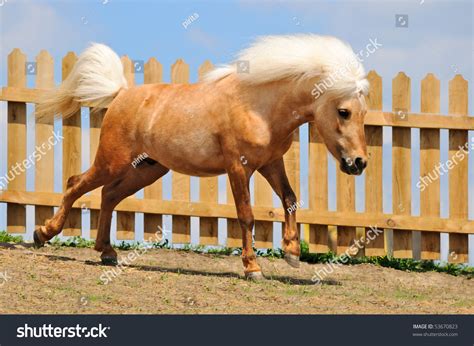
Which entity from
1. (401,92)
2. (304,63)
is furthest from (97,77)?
(401,92)

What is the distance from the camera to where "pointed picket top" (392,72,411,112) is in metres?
9.79

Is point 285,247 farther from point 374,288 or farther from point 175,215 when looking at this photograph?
point 175,215

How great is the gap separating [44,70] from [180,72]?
5.49 ft

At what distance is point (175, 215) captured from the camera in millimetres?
9938

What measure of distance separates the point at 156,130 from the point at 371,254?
333cm

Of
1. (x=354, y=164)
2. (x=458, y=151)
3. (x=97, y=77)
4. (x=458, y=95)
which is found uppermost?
(x=97, y=77)

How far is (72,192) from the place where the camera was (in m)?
8.53

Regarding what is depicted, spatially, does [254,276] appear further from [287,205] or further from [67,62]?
[67,62]

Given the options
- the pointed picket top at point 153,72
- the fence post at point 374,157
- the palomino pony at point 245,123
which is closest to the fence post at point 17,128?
the pointed picket top at point 153,72

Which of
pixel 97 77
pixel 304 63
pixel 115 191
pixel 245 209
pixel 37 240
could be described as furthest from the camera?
pixel 37 240

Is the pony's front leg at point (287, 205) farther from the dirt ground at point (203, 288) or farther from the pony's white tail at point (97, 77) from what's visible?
the pony's white tail at point (97, 77)

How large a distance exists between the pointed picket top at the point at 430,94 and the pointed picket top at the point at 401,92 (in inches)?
6.2

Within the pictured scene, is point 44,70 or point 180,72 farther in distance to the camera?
point 44,70
